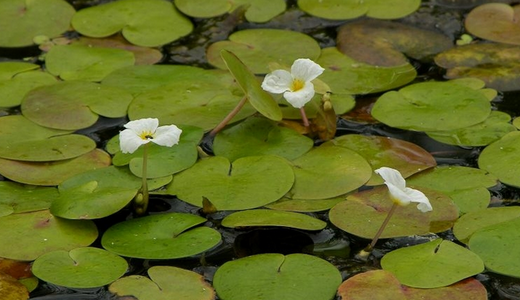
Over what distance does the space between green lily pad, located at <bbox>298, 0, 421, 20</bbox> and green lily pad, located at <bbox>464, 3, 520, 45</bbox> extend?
0.73 feet

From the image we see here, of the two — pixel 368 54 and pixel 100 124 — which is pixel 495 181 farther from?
pixel 100 124

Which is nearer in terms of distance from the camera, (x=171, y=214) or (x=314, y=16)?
(x=171, y=214)

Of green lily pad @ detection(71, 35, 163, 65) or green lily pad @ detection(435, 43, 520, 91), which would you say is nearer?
green lily pad @ detection(435, 43, 520, 91)

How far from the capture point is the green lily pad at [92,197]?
2.27 m

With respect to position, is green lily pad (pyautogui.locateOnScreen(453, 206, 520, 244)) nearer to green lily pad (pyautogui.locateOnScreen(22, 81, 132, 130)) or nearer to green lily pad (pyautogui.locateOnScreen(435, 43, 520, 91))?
green lily pad (pyautogui.locateOnScreen(435, 43, 520, 91))

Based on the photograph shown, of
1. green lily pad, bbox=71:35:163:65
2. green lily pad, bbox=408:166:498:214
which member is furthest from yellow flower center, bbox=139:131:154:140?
green lily pad, bbox=71:35:163:65

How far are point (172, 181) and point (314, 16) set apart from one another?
1.17 m

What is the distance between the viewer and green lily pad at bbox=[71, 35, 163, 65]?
10.1ft

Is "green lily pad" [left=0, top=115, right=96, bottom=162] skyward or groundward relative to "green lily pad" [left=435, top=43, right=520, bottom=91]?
skyward

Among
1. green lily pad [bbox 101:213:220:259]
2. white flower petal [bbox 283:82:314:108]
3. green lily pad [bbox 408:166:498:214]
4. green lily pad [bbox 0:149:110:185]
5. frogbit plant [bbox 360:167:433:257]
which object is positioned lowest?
green lily pad [bbox 408:166:498:214]

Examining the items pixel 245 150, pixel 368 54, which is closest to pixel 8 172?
pixel 245 150

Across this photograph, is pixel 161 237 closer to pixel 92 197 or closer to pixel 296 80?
pixel 92 197

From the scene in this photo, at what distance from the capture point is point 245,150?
102 inches

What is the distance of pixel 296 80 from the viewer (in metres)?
2.54
